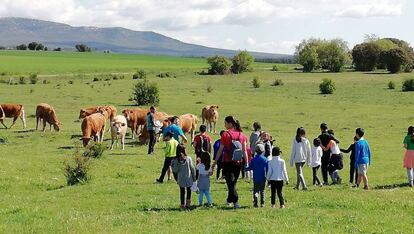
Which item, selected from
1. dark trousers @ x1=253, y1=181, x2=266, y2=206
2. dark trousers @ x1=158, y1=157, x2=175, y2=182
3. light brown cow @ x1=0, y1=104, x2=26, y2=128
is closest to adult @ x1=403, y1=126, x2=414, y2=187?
dark trousers @ x1=253, y1=181, x2=266, y2=206

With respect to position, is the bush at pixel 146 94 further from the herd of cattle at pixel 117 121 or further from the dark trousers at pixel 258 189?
the dark trousers at pixel 258 189

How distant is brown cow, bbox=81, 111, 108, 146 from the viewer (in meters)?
26.8

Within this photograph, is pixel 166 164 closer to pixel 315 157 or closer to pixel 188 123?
pixel 315 157

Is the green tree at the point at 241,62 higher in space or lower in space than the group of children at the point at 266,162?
higher

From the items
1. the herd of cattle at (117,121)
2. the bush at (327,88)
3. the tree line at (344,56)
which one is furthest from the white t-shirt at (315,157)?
the tree line at (344,56)

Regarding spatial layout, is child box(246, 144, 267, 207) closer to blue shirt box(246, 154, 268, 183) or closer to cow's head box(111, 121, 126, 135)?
blue shirt box(246, 154, 268, 183)

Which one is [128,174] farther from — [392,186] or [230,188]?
[392,186]

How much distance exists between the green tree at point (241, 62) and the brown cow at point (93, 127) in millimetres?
77540

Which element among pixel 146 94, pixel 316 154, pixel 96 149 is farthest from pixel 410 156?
pixel 146 94

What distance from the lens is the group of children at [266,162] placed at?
14.1 metres

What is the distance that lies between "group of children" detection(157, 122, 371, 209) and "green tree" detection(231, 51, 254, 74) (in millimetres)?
86729

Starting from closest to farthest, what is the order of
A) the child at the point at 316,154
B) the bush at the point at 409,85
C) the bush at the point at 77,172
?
the child at the point at 316,154
the bush at the point at 77,172
the bush at the point at 409,85

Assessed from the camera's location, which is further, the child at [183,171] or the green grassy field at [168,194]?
the child at [183,171]

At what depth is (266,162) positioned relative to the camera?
1409 centimetres
